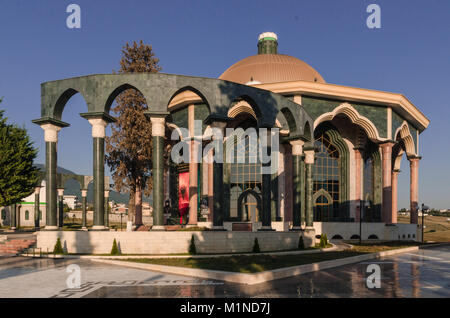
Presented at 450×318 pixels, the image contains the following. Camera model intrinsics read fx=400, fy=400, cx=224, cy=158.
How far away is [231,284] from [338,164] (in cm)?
3371

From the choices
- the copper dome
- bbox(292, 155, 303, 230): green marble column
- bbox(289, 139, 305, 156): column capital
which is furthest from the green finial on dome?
bbox(292, 155, 303, 230): green marble column

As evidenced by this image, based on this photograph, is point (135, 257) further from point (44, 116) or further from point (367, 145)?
point (367, 145)

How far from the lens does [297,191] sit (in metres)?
29.3

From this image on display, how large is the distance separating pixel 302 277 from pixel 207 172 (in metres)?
26.4

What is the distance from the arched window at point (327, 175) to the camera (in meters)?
43.5

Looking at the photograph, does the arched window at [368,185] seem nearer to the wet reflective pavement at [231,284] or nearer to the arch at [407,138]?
the arch at [407,138]

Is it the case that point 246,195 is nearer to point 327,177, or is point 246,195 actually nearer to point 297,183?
point 327,177

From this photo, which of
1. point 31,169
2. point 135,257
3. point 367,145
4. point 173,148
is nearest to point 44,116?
point 135,257

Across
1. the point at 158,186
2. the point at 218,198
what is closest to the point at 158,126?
the point at 158,186

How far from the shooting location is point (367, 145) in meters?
44.9

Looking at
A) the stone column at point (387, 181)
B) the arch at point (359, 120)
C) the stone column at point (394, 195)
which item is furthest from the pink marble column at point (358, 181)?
the arch at point (359, 120)

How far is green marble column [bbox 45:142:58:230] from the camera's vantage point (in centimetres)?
2350
